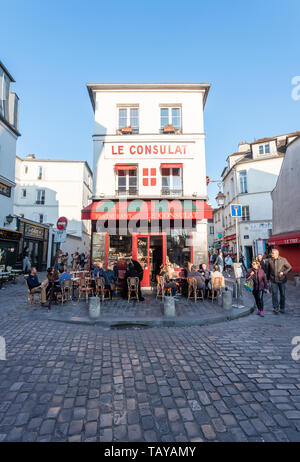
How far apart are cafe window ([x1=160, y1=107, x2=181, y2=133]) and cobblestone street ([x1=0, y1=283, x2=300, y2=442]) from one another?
10.8 m

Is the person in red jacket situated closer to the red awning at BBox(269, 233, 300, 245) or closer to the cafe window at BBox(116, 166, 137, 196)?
the cafe window at BBox(116, 166, 137, 196)

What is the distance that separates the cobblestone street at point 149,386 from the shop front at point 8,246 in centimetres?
944

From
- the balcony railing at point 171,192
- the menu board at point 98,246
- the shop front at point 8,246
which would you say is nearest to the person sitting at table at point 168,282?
the menu board at point 98,246

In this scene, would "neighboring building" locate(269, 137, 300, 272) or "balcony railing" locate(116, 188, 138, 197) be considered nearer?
"balcony railing" locate(116, 188, 138, 197)

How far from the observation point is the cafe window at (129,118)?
12.1 m

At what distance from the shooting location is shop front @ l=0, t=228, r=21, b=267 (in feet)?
41.3

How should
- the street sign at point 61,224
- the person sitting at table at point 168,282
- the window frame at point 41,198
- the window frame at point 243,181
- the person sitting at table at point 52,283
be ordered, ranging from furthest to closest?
the window frame at point 41,198 < the window frame at point 243,181 < the person sitting at table at point 168,282 < the person sitting at table at point 52,283 < the street sign at point 61,224

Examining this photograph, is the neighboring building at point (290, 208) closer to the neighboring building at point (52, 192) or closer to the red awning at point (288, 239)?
the red awning at point (288, 239)

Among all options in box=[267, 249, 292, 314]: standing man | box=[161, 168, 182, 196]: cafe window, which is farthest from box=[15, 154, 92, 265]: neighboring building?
box=[267, 249, 292, 314]: standing man

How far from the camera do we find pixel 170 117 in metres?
12.2

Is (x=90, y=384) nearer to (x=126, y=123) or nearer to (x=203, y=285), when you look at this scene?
(x=203, y=285)

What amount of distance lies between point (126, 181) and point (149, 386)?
10.00 metres

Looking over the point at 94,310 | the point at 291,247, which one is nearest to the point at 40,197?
the point at 94,310

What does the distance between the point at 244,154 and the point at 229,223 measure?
881 cm
